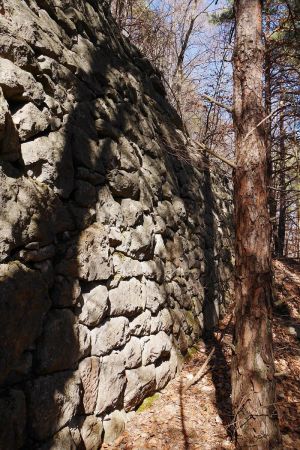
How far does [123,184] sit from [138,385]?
7.04 feet

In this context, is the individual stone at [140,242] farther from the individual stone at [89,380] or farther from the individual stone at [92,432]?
the individual stone at [92,432]

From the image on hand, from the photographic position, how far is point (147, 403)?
390 cm

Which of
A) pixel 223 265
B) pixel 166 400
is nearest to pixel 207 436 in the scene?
pixel 166 400

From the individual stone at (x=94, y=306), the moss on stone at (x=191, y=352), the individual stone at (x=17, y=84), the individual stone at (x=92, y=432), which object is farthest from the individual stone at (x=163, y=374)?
the individual stone at (x=17, y=84)

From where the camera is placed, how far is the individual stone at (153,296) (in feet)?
13.7

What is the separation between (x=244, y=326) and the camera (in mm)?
3215

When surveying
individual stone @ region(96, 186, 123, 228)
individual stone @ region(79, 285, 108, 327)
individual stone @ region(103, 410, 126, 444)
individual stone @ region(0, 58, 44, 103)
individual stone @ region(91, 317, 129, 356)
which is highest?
individual stone @ region(0, 58, 44, 103)

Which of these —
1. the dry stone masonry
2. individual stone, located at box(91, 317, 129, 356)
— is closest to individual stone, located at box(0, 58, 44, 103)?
the dry stone masonry

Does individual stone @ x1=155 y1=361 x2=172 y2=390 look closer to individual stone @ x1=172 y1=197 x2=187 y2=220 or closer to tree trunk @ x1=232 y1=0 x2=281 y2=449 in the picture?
tree trunk @ x1=232 y1=0 x2=281 y2=449

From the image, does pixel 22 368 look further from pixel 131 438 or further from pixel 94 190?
pixel 94 190

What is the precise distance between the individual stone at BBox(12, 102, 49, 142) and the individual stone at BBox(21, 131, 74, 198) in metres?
0.07

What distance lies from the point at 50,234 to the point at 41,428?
1410 millimetres

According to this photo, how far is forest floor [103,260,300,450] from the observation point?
11.0 ft

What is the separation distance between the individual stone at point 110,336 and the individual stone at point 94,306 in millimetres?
106
